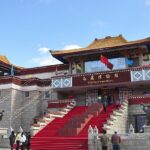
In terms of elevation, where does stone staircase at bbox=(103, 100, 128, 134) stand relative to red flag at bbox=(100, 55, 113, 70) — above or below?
below

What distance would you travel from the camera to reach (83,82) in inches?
1182

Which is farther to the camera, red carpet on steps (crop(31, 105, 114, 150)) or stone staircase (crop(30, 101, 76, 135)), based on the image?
stone staircase (crop(30, 101, 76, 135))

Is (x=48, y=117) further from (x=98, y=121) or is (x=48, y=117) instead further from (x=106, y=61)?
(x=106, y=61)

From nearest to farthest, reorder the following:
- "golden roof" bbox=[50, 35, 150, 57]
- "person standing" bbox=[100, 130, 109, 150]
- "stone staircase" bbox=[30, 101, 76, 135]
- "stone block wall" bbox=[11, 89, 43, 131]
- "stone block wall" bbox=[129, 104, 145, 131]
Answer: "person standing" bbox=[100, 130, 109, 150] < "stone staircase" bbox=[30, 101, 76, 135] < "stone block wall" bbox=[129, 104, 145, 131] < "stone block wall" bbox=[11, 89, 43, 131] < "golden roof" bbox=[50, 35, 150, 57]

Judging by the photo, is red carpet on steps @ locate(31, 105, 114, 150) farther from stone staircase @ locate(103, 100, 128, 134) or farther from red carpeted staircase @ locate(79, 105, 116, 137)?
stone staircase @ locate(103, 100, 128, 134)

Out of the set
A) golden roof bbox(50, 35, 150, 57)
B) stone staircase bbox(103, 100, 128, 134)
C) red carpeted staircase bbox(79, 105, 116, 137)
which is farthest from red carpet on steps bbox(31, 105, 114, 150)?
golden roof bbox(50, 35, 150, 57)

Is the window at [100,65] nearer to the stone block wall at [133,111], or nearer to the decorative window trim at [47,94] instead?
the decorative window trim at [47,94]

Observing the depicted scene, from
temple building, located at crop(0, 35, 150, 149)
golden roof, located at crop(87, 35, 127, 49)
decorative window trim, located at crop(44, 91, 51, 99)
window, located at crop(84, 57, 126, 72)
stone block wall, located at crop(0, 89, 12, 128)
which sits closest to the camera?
temple building, located at crop(0, 35, 150, 149)

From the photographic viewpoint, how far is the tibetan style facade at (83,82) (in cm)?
2902

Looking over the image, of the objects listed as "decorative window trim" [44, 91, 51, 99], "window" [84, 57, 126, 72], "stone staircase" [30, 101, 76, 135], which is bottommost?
"stone staircase" [30, 101, 76, 135]

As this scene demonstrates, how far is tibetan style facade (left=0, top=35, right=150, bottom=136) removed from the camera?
2902cm

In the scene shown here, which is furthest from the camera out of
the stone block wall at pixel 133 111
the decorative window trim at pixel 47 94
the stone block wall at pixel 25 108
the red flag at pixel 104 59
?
the decorative window trim at pixel 47 94

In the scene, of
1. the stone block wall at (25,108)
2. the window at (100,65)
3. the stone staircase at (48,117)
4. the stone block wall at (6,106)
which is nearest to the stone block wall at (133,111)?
Answer: the window at (100,65)

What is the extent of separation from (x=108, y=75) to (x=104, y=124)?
8.01 meters
